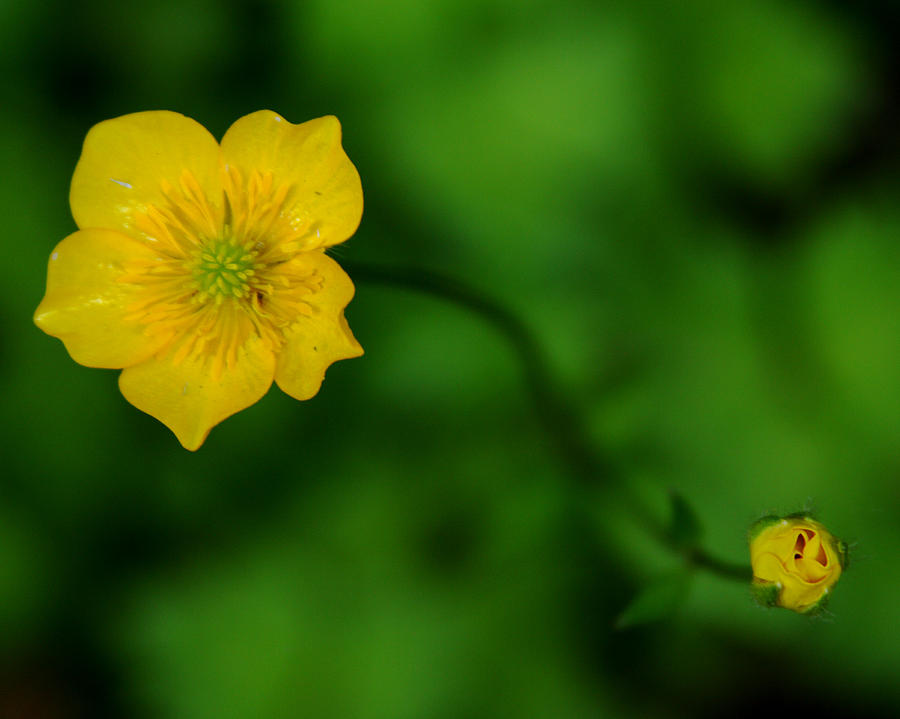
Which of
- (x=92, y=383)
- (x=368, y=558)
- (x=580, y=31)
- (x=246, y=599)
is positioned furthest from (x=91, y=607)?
(x=580, y=31)

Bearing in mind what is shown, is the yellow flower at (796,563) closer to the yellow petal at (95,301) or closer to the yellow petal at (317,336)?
the yellow petal at (317,336)

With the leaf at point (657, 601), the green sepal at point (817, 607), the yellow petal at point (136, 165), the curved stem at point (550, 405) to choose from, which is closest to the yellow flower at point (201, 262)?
the yellow petal at point (136, 165)

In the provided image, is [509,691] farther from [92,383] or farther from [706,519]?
[92,383]

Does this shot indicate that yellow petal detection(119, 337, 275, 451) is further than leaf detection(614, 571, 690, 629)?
No

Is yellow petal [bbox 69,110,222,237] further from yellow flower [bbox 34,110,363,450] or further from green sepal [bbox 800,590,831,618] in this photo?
green sepal [bbox 800,590,831,618]

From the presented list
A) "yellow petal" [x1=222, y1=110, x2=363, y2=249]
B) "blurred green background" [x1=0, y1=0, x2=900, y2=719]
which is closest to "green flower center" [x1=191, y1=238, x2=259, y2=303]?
"yellow petal" [x1=222, y1=110, x2=363, y2=249]

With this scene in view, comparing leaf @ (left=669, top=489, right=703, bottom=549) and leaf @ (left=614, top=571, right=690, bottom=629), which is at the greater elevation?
leaf @ (left=669, top=489, right=703, bottom=549)

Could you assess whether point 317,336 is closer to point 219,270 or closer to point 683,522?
point 219,270

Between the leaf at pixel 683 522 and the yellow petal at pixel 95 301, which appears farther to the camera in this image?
the leaf at pixel 683 522
